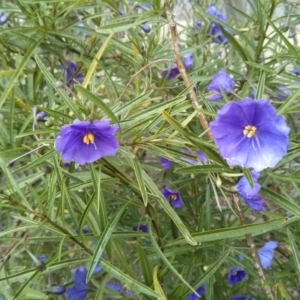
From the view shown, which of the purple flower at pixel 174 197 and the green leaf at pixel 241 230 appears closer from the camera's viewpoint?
the green leaf at pixel 241 230

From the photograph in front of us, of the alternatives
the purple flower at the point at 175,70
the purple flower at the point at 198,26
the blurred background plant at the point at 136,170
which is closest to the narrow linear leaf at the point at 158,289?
the blurred background plant at the point at 136,170

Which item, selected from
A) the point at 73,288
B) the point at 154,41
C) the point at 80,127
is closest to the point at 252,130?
the point at 80,127

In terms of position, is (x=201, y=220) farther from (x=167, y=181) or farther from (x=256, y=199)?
(x=167, y=181)

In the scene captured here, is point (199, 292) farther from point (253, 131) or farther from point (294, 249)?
point (253, 131)

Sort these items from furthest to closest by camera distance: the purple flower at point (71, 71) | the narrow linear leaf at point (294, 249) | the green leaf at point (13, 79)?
the purple flower at point (71, 71), the green leaf at point (13, 79), the narrow linear leaf at point (294, 249)

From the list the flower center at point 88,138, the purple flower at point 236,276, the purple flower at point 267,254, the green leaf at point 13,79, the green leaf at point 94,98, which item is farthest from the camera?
the purple flower at point 236,276

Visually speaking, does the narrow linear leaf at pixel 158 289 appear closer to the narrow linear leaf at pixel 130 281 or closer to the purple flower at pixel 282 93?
the narrow linear leaf at pixel 130 281

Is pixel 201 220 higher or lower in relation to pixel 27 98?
lower
